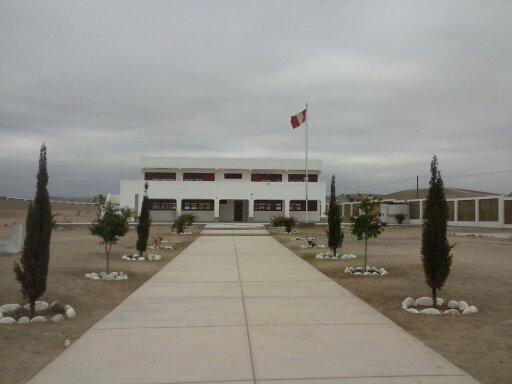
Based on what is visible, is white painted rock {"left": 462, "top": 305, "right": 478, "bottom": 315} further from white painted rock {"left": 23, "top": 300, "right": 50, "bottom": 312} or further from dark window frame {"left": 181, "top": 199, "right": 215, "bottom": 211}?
dark window frame {"left": 181, "top": 199, "right": 215, "bottom": 211}

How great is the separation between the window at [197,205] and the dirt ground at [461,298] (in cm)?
3498

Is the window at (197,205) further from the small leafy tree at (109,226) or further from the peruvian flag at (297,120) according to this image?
the small leafy tree at (109,226)

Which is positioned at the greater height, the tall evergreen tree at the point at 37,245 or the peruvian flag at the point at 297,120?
the peruvian flag at the point at 297,120

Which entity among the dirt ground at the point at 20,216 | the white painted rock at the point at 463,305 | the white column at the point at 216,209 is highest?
the white column at the point at 216,209

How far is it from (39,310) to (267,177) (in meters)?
49.5

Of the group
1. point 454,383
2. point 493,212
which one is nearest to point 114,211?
point 454,383

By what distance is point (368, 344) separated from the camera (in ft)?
23.0

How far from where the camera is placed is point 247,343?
23.2 feet

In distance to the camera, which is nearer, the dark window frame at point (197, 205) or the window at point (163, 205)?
the window at point (163, 205)

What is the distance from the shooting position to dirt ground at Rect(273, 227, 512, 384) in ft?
21.7

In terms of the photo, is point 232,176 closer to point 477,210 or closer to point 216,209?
point 216,209

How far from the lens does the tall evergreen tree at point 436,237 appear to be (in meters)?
10.0

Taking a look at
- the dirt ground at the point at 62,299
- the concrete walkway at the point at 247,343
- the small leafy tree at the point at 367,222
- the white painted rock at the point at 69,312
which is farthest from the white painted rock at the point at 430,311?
the white painted rock at the point at 69,312

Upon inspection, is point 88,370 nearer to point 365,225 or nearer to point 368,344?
point 368,344
